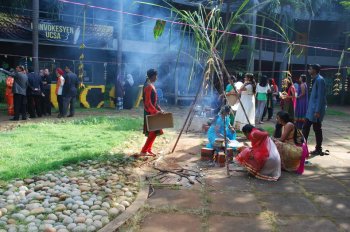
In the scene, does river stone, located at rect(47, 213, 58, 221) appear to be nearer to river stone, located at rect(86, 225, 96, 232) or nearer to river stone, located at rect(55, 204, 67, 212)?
river stone, located at rect(55, 204, 67, 212)

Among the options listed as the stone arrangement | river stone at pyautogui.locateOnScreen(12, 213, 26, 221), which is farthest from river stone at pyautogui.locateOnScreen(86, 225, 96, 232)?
river stone at pyautogui.locateOnScreen(12, 213, 26, 221)

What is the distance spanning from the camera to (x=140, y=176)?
5008mm

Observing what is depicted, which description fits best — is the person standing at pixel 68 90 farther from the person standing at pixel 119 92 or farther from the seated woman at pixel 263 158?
the seated woman at pixel 263 158

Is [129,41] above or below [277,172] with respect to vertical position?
above

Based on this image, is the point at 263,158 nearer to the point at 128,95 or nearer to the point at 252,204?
the point at 252,204

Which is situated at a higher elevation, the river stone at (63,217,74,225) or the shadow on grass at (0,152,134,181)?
the shadow on grass at (0,152,134,181)

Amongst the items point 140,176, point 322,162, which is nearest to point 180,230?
point 140,176

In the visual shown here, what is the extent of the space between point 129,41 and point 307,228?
52.1 ft

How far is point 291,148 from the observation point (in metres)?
5.45

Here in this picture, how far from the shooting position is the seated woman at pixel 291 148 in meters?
5.43

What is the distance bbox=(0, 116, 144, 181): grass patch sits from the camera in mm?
5145

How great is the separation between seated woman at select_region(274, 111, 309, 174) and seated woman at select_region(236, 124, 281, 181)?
1.30 ft

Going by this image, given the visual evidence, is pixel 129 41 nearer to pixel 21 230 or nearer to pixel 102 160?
pixel 102 160

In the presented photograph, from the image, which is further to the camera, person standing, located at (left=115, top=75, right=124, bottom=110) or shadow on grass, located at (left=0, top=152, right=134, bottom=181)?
person standing, located at (left=115, top=75, right=124, bottom=110)
